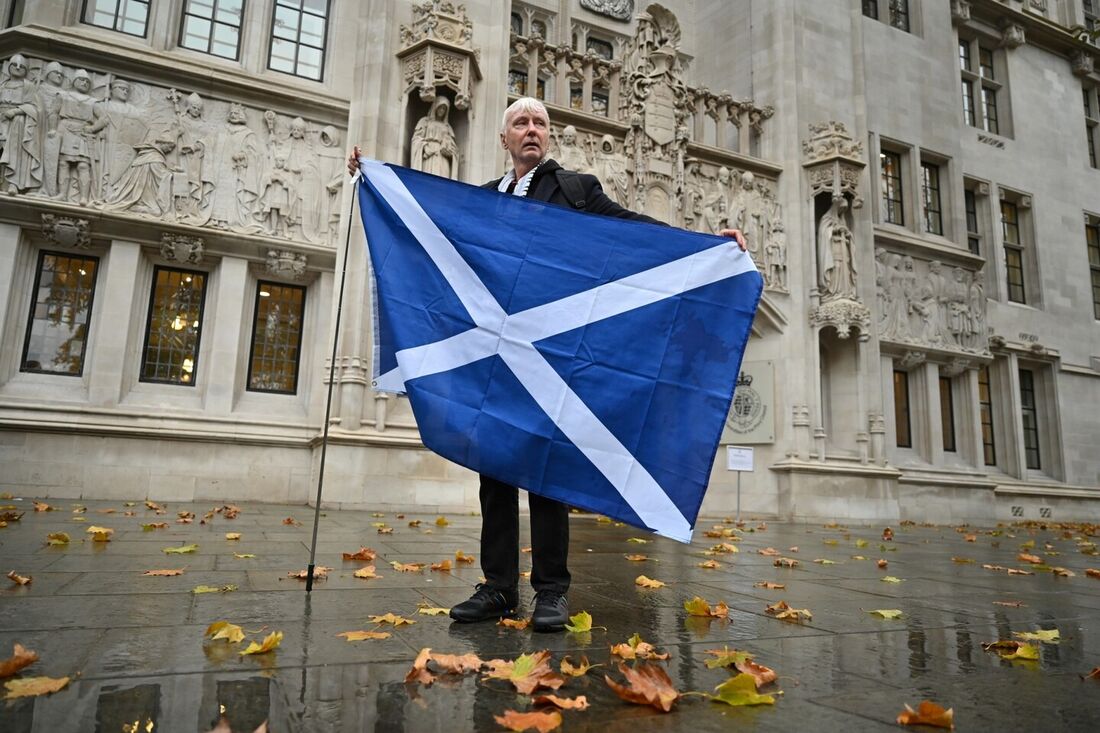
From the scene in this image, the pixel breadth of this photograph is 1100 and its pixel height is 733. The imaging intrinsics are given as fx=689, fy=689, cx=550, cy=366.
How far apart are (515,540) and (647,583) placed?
1314 mm

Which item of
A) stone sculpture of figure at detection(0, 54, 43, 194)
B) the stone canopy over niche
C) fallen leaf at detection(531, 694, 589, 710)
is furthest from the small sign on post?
stone sculpture of figure at detection(0, 54, 43, 194)

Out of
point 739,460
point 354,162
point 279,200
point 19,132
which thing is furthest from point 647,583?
point 19,132

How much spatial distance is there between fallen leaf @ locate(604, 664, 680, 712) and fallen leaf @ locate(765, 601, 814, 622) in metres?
1.43

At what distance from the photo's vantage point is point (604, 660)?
2367 mm

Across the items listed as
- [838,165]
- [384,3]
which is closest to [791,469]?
[838,165]

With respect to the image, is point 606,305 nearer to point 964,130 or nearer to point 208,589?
point 208,589

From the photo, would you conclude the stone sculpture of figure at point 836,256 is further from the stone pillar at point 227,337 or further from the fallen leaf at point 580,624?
the fallen leaf at point 580,624

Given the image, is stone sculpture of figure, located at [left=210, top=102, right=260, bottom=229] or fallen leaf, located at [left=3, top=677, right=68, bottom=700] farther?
stone sculpture of figure, located at [left=210, top=102, right=260, bottom=229]

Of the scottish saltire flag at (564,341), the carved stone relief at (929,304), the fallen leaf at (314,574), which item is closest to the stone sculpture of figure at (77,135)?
the fallen leaf at (314,574)

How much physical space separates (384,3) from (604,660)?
11.8 m

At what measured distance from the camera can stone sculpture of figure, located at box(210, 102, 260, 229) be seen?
36.5 ft

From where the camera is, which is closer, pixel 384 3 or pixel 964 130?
pixel 384 3

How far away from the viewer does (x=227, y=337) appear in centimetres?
1118

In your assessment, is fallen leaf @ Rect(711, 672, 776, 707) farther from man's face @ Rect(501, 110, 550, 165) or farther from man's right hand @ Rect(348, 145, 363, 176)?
man's right hand @ Rect(348, 145, 363, 176)
